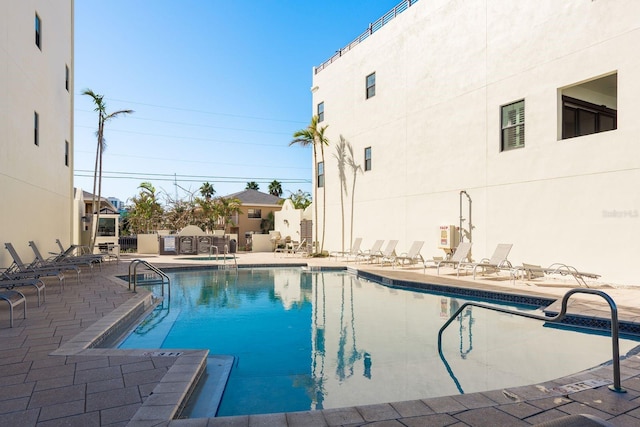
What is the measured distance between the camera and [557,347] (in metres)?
5.29

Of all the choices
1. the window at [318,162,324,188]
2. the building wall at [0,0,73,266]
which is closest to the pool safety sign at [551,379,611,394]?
the building wall at [0,0,73,266]

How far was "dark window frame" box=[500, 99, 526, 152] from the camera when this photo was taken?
11039mm

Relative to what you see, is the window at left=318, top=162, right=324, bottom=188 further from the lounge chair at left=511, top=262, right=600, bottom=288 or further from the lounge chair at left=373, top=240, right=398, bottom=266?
the lounge chair at left=511, top=262, right=600, bottom=288

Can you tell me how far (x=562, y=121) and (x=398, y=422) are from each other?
10650mm

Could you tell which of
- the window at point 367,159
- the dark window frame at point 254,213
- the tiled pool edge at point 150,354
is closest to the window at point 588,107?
the window at point 367,159

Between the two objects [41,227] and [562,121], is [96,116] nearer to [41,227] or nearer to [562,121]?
[41,227]

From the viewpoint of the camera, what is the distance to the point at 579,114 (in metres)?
11.3

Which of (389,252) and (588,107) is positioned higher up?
(588,107)

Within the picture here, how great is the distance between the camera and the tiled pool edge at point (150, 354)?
2.76 meters

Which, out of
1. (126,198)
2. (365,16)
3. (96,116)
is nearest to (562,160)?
(365,16)

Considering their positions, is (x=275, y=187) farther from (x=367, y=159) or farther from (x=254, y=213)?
(x=367, y=159)

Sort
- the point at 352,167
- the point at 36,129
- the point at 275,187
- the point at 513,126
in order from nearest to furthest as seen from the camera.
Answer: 1. the point at 513,126
2. the point at 36,129
3. the point at 352,167
4. the point at 275,187

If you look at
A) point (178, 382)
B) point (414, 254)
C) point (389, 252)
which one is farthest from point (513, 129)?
point (178, 382)

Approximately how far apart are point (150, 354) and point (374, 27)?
667 inches
